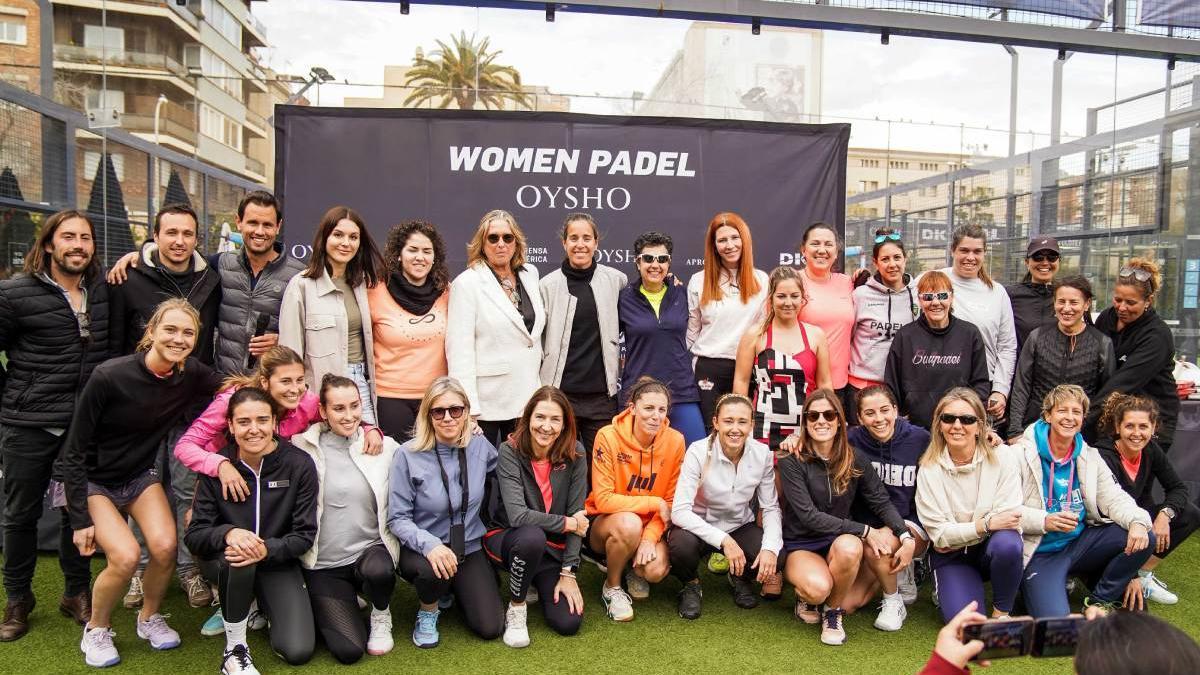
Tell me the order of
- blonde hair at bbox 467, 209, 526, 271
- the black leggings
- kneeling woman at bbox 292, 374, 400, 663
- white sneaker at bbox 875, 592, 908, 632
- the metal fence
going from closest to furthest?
the black leggings → kneeling woman at bbox 292, 374, 400, 663 → white sneaker at bbox 875, 592, 908, 632 → blonde hair at bbox 467, 209, 526, 271 → the metal fence

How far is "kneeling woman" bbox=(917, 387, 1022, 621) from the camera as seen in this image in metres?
3.60

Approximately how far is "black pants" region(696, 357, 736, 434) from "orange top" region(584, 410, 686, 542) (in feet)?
1.30

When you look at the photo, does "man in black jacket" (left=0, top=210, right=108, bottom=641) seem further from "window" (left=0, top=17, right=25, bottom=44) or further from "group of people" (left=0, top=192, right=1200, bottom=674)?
"window" (left=0, top=17, right=25, bottom=44)

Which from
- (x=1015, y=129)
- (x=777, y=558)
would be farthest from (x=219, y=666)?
(x=1015, y=129)

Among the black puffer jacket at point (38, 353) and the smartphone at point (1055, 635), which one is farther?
the black puffer jacket at point (38, 353)

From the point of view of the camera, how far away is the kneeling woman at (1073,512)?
3736 mm

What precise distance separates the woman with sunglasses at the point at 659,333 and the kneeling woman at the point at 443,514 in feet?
3.09

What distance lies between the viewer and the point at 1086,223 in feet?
27.6

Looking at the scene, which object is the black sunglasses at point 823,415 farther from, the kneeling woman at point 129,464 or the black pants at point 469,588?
the kneeling woman at point 129,464

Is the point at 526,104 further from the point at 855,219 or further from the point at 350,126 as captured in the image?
the point at 855,219

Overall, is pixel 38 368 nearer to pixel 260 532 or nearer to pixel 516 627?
pixel 260 532

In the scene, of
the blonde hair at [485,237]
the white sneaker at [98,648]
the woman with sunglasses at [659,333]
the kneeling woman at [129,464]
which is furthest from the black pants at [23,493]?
the woman with sunglasses at [659,333]

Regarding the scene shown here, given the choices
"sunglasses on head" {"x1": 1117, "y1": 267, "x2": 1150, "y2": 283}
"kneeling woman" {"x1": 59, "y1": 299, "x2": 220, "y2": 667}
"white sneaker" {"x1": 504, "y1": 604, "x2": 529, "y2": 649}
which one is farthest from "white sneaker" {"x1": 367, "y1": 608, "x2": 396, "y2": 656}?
"sunglasses on head" {"x1": 1117, "y1": 267, "x2": 1150, "y2": 283}

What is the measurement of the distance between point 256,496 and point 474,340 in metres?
1.21
